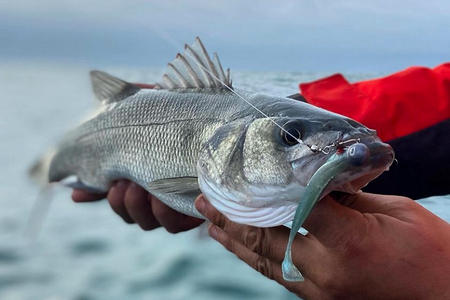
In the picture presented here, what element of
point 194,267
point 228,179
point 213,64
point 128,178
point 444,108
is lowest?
point 194,267

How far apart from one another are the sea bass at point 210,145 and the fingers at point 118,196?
3 centimetres

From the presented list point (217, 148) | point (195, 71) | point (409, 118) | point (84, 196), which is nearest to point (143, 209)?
point (84, 196)

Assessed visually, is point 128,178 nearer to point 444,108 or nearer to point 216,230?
point 216,230

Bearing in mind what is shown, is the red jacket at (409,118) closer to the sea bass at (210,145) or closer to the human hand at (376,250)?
the sea bass at (210,145)

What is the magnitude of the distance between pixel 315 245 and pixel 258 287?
4.15 ft

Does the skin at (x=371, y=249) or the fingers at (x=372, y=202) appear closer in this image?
the skin at (x=371, y=249)

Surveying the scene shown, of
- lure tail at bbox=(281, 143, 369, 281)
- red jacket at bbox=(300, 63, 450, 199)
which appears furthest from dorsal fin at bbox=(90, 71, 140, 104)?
lure tail at bbox=(281, 143, 369, 281)

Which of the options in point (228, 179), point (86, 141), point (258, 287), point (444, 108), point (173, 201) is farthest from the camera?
point (258, 287)

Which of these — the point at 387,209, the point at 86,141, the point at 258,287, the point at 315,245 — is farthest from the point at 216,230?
the point at 258,287

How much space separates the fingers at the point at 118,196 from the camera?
1.62 metres

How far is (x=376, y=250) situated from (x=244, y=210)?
0.25 metres

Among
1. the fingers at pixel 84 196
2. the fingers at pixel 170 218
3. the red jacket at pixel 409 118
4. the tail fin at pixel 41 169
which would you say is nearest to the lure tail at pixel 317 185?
the fingers at pixel 170 218

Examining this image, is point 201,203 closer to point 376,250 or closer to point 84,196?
point 376,250

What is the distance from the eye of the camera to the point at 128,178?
1542 millimetres
